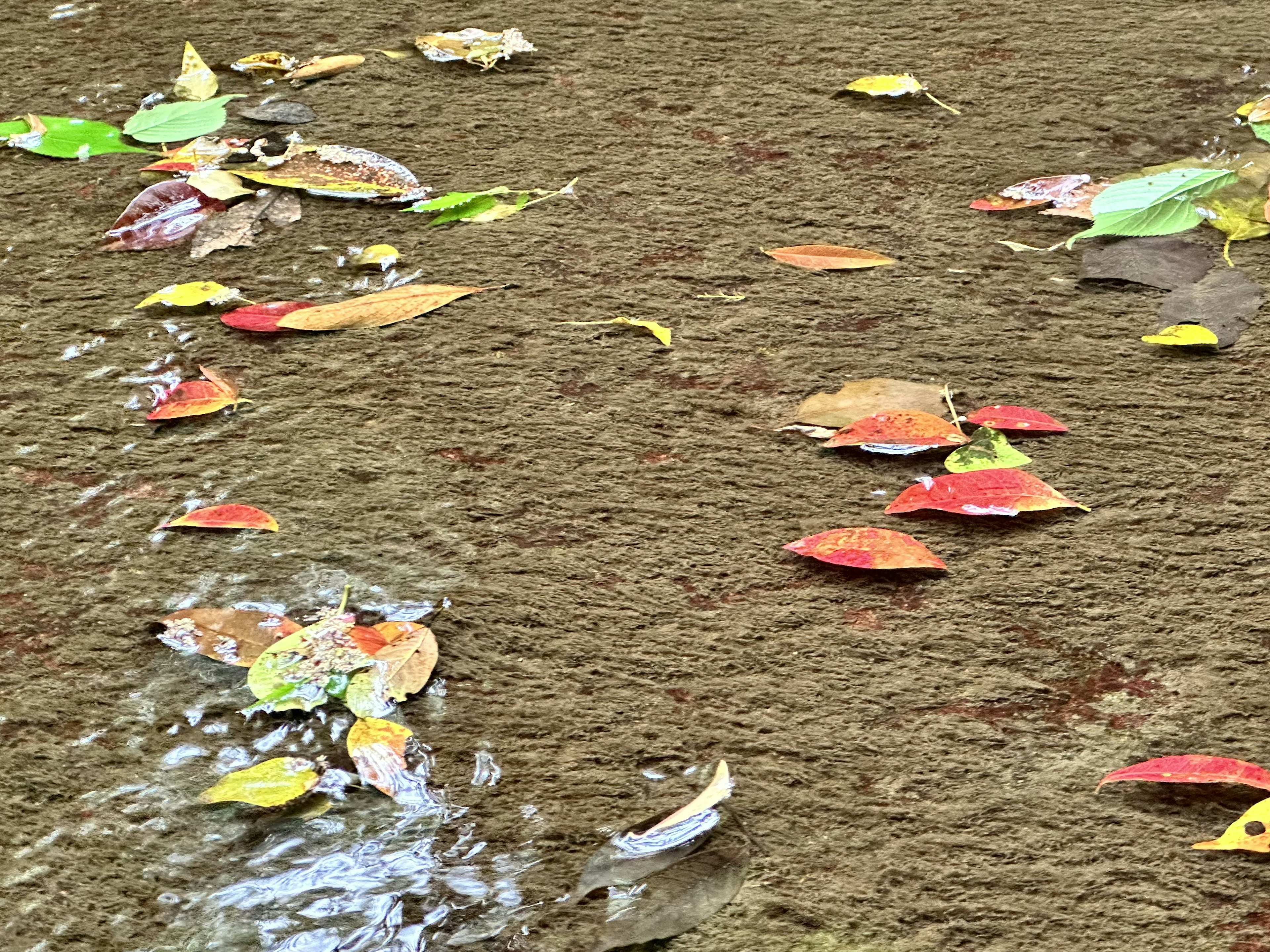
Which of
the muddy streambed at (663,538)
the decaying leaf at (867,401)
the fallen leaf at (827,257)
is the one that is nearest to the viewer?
the muddy streambed at (663,538)

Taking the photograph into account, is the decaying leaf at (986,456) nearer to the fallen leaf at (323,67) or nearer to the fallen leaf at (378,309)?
the fallen leaf at (378,309)

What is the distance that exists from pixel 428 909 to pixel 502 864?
0.06 meters

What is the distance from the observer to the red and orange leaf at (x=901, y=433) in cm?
130

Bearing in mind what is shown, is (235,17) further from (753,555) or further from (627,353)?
(753,555)

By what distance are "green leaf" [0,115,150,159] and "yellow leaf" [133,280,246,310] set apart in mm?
447

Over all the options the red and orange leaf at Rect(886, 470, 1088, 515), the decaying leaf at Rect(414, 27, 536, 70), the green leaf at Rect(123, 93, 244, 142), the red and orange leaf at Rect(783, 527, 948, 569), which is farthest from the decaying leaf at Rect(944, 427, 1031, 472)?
the green leaf at Rect(123, 93, 244, 142)

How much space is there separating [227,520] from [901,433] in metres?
0.69

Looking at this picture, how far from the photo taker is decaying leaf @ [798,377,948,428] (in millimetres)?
1349

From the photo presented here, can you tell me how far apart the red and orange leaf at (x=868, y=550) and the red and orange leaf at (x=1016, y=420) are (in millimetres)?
195

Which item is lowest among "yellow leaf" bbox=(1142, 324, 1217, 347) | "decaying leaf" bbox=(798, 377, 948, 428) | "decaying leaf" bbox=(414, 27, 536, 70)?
"decaying leaf" bbox=(798, 377, 948, 428)

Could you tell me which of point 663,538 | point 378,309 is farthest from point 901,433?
point 378,309

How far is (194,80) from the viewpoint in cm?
206

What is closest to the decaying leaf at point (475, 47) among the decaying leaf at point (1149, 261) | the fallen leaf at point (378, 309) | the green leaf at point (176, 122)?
the green leaf at point (176, 122)

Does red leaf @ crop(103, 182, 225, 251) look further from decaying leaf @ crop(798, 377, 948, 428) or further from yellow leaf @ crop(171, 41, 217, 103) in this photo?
decaying leaf @ crop(798, 377, 948, 428)
